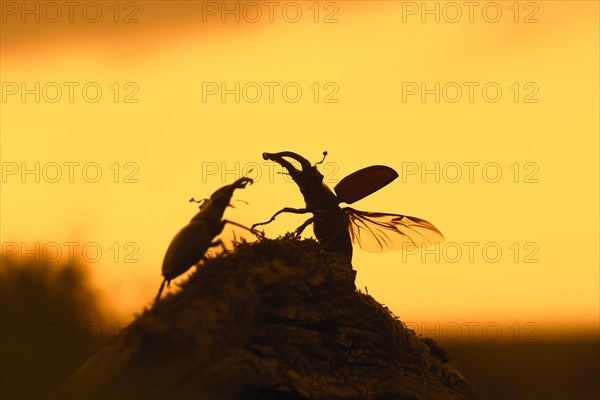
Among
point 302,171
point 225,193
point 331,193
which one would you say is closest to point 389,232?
point 331,193

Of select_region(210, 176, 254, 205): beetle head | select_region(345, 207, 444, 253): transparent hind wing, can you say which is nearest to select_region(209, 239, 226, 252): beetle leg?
select_region(210, 176, 254, 205): beetle head

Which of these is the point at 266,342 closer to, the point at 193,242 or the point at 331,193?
the point at 193,242

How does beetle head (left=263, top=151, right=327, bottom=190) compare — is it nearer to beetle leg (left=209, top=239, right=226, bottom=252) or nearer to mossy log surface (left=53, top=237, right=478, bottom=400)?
mossy log surface (left=53, top=237, right=478, bottom=400)

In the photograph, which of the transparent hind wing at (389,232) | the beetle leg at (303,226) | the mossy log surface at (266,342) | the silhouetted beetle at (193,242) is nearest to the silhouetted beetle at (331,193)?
the beetle leg at (303,226)

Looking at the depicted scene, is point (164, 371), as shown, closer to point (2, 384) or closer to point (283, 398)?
point (283, 398)

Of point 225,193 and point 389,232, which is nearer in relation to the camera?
point 225,193

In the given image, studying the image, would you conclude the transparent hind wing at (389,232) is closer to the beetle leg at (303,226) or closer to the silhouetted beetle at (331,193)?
the silhouetted beetle at (331,193)

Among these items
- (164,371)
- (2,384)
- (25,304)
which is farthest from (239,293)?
(25,304)
